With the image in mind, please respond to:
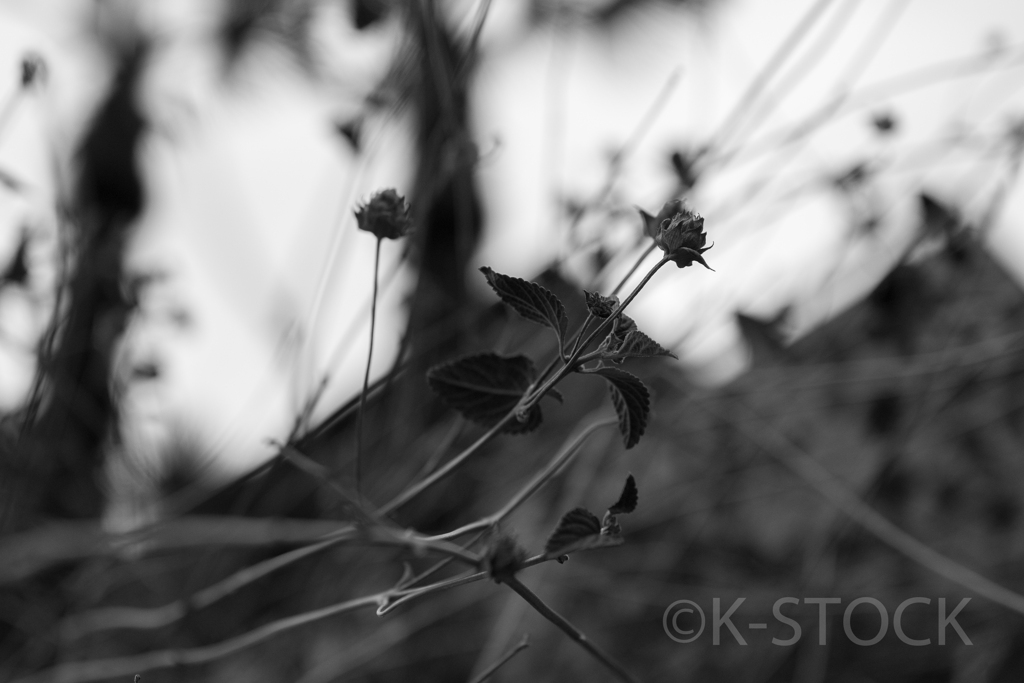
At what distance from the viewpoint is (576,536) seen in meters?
0.33

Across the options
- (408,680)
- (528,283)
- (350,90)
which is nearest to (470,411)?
(528,283)

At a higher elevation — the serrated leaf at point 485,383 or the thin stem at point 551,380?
the serrated leaf at point 485,383

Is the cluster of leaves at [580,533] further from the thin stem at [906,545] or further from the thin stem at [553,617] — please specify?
the thin stem at [906,545]

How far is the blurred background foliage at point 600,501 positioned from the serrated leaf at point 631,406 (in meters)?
0.33

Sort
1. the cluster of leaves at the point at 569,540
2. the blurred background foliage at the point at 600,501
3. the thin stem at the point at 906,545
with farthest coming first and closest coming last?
the blurred background foliage at the point at 600,501, the thin stem at the point at 906,545, the cluster of leaves at the point at 569,540

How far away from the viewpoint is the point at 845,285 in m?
1.25

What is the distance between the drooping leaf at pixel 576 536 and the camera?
321 millimetres

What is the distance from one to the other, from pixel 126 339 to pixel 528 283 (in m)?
0.72

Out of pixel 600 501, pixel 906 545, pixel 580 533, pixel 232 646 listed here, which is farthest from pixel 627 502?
pixel 600 501

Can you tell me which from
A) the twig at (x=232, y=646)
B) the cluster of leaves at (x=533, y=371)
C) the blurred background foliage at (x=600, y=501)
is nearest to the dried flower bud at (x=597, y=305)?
the cluster of leaves at (x=533, y=371)

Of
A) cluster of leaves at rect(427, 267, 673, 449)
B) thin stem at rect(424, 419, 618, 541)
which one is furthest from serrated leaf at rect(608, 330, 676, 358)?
thin stem at rect(424, 419, 618, 541)

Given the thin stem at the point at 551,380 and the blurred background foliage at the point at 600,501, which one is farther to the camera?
the blurred background foliage at the point at 600,501

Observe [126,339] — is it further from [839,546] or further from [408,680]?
[839,546]

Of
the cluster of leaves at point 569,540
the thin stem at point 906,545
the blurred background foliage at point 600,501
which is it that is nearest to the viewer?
the cluster of leaves at point 569,540
